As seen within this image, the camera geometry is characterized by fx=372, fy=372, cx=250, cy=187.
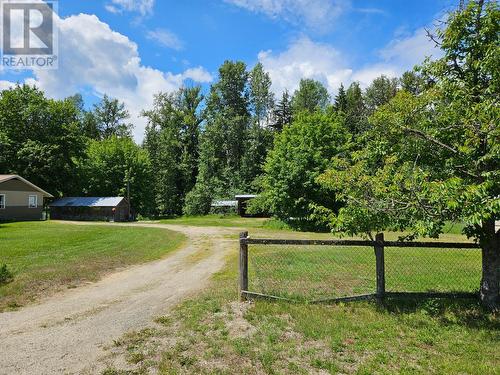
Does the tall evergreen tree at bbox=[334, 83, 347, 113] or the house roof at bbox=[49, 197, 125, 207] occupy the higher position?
the tall evergreen tree at bbox=[334, 83, 347, 113]

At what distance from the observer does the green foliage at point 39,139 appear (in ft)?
146

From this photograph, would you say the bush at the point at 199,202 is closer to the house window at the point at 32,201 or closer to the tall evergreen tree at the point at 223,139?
the tall evergreen tree at the point at 223,139

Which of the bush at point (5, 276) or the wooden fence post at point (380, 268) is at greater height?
the wooden fence post at point (380, 268)

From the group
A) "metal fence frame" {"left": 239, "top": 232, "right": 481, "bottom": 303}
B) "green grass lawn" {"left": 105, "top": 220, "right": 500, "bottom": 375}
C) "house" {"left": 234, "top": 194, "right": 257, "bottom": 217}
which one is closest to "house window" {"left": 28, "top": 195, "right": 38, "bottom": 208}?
"house" {"left": 234, "top": 194, "right": 257, "bottom": 217}

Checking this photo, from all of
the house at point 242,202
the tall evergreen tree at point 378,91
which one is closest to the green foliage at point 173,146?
the house at point 242,202

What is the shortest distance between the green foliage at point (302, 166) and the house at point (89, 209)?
20.1 metres

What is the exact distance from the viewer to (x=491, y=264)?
7207mm

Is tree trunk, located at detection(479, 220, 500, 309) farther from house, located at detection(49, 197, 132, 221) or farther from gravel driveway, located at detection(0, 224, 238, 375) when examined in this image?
house, located at detection(49, 197, 132, 221)

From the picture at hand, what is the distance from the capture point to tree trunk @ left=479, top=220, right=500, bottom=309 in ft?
23.5

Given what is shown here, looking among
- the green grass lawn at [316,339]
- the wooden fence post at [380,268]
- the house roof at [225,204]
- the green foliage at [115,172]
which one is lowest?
the green grass lawn at [316,339]

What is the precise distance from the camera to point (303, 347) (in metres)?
5.80

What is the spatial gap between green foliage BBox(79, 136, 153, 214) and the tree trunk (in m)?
48.2

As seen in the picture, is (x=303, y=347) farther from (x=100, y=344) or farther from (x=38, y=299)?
(x=38, y=299)

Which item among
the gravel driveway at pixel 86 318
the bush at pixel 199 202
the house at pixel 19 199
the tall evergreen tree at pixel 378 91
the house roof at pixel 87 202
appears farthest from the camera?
the tall evergreen tree at pixel 378 91
